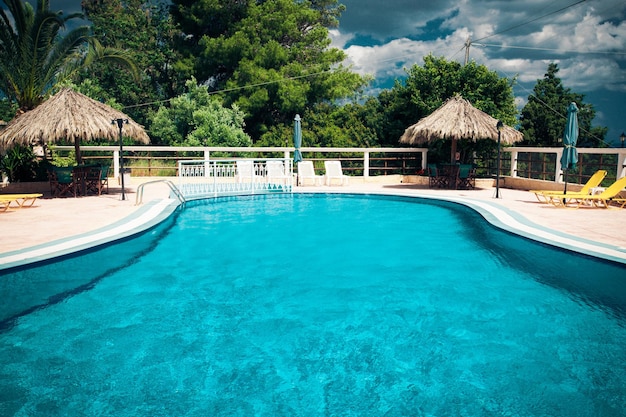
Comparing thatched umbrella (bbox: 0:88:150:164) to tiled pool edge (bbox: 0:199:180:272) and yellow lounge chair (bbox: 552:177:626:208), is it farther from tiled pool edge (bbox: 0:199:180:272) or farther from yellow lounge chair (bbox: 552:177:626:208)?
yellow lounge chair (bbox: 552:177:626:208)

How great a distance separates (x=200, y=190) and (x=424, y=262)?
945 centimetres

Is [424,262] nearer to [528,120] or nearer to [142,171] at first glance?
[142,171]

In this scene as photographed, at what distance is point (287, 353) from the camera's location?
4.35 m

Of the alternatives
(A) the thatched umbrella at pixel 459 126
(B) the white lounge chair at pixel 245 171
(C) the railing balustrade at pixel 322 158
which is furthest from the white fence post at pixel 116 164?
(A) the thatched umbrella at pixel 459 126

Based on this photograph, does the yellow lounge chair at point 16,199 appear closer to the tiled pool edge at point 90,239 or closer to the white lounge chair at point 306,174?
the tiled pool edge at point 90,239

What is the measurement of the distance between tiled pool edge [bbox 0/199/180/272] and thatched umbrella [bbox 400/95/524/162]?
9005 millimetres

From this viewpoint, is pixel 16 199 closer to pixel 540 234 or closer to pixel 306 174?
pixel 306 174

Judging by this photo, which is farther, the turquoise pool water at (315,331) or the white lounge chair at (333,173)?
the white lounge chair at (333,173)

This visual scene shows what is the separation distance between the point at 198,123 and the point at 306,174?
8651mm

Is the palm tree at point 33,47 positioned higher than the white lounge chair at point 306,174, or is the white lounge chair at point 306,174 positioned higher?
the palm tree at point 33,47

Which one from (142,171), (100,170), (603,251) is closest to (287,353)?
(603,251)

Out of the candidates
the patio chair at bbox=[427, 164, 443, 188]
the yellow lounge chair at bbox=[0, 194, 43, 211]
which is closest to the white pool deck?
the yellow lounge chair at bbox=[0, 194, 43, 211]

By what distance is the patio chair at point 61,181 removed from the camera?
12742 millimetres

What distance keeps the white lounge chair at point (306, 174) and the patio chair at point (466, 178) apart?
16.7 ft
